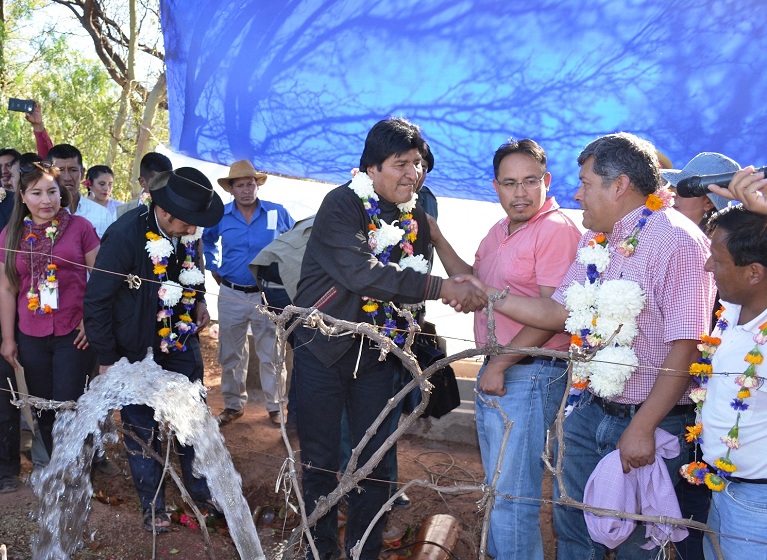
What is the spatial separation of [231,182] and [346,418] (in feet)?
7.75

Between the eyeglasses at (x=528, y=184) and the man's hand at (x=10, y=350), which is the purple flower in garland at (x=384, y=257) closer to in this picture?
the eyeglasses at (x=528, y=184)

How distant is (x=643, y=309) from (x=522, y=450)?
30.8 inches

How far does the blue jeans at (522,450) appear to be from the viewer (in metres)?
3.17

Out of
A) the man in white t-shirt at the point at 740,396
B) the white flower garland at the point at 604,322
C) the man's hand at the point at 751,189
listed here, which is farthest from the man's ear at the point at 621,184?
the man's hand at the point at 751,189

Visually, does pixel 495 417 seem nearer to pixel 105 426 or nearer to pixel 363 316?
pixel 363 316

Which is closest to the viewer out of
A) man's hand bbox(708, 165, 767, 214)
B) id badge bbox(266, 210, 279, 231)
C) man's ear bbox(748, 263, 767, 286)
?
man's hand bbox(708, 165, 767, 214)

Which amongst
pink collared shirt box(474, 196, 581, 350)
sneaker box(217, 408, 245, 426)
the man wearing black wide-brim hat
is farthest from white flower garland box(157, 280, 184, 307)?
sneaker box(217, 408, 245, 426)

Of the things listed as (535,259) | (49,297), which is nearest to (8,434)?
(49,297)

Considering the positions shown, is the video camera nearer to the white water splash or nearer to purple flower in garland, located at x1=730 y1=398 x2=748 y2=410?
purple flower in garland, located at x1=730 y1=398 x2=748 y2=410

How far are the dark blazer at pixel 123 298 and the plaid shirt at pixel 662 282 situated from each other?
2437mm

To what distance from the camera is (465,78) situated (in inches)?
190

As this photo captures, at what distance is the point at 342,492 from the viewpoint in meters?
2.74

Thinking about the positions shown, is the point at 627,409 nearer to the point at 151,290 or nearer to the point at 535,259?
the point at 535,259

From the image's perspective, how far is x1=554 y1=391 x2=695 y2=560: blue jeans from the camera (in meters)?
2.96
